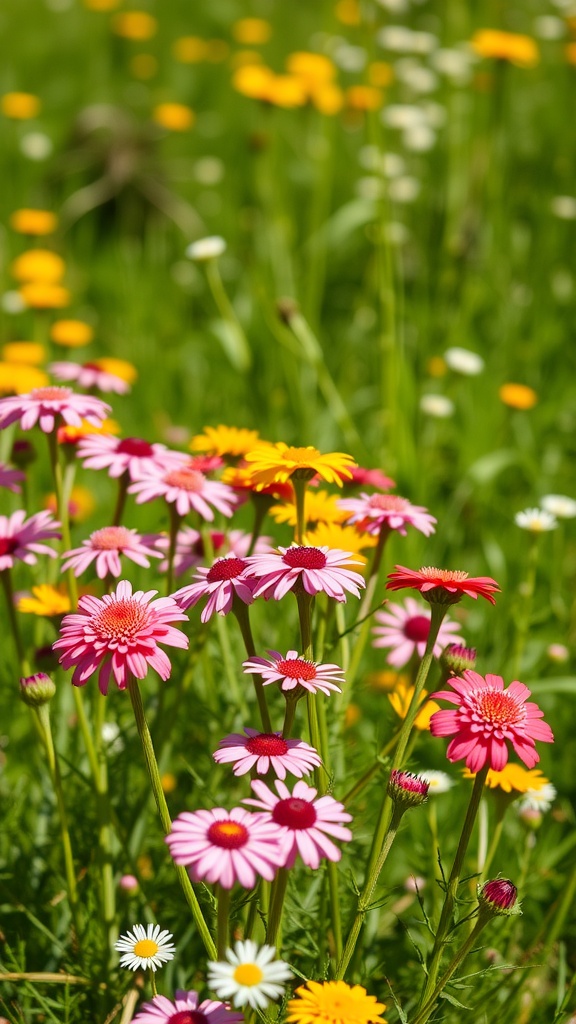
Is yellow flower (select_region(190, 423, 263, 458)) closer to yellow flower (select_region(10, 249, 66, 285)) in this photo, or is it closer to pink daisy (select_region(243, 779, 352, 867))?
pink daisy (select_region(243, 779, 352, 867))

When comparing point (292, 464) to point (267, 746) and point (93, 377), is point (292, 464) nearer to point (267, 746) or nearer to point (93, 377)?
point (267, 746)

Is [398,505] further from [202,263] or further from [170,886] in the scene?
[202,263]

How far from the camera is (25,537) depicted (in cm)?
120

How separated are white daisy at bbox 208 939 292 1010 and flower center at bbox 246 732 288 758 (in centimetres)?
15

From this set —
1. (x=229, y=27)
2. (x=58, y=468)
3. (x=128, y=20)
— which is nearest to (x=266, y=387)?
(x=58, y=468)

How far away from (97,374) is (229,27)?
14.0ft

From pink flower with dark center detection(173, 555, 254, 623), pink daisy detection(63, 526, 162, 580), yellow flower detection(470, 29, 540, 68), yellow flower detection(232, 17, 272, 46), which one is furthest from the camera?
yellow flower detection(232, 17, 272, 46)

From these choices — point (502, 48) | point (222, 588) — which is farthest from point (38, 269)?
point (222, 588)

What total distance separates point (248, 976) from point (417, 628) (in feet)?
1.95

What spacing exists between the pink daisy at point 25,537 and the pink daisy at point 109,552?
56 mm

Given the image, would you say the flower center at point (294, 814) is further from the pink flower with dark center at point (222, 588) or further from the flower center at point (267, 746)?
the pink flower with dark center at point (222, 588)

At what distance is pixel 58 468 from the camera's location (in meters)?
1.20

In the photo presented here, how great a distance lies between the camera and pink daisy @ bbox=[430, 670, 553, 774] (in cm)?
85

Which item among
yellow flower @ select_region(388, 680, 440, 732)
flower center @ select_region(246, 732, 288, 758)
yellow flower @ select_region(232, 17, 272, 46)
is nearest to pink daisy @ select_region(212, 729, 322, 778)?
flower center @ select_region(246, 732, 288, 758)
